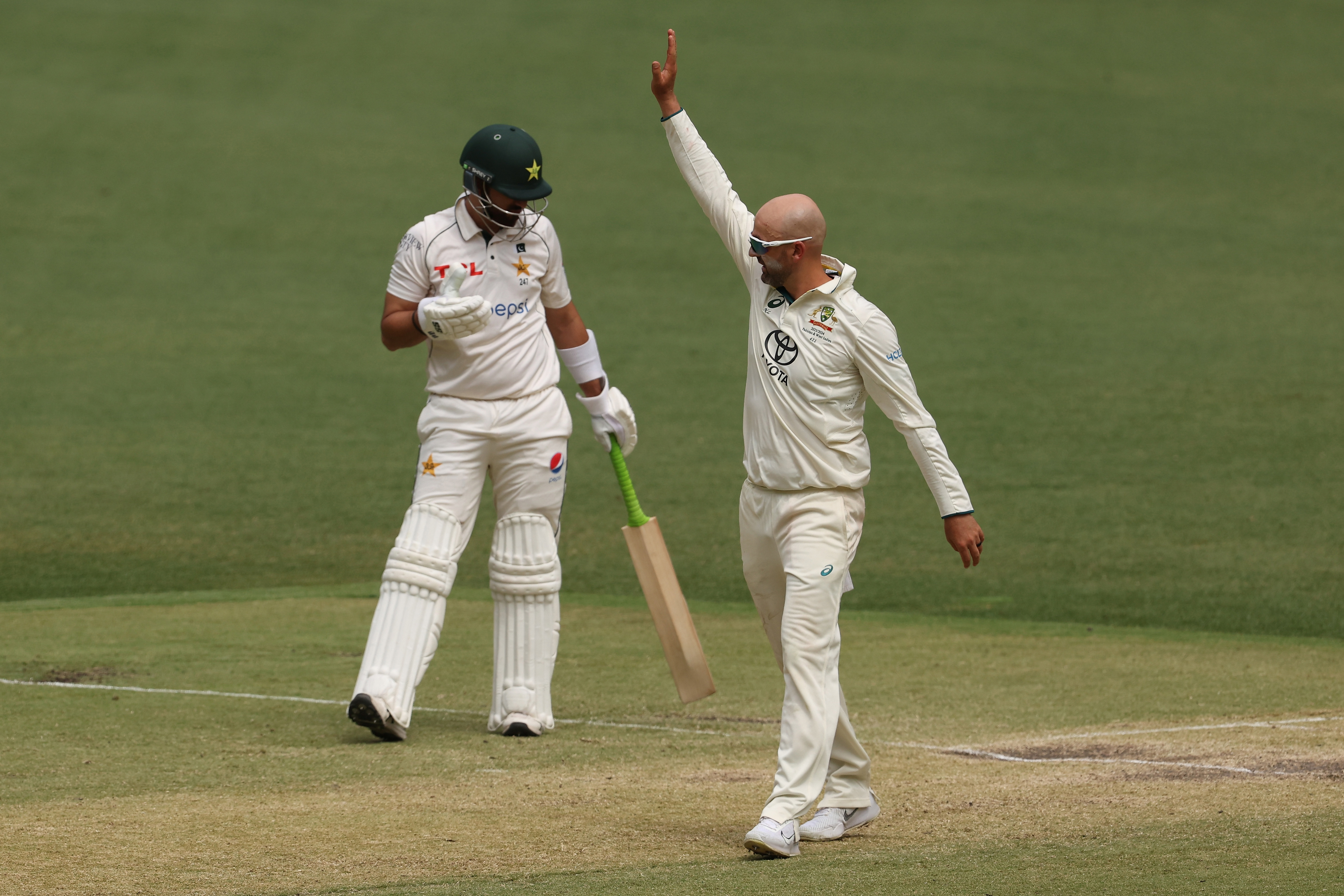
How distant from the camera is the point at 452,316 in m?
6.47

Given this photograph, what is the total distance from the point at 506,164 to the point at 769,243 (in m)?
1.81

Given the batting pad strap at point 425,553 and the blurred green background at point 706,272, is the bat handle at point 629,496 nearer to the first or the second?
the batting pad strap at point 425,553

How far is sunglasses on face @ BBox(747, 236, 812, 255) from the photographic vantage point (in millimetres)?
5152

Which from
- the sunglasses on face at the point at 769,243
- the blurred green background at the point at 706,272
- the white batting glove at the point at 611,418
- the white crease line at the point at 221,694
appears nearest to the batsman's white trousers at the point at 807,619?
the sunglasses on face at the point at 769,243

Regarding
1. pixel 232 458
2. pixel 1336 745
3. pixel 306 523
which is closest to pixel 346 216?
pixel 232 458

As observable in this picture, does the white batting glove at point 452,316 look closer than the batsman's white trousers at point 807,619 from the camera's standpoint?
No

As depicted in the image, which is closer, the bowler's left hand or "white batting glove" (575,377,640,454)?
the bowler's left hand

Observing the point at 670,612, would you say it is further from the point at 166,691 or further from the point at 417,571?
the point at 166,691

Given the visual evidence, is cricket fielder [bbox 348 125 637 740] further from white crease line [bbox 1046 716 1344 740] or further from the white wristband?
white crease line [bbox 1046 716 1344 740]

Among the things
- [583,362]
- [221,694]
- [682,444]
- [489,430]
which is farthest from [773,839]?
[682,444]

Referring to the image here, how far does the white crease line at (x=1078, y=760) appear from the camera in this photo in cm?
598

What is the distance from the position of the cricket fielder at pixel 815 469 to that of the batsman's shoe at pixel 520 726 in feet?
5.60

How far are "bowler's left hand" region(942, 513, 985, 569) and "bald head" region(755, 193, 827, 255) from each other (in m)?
0.91

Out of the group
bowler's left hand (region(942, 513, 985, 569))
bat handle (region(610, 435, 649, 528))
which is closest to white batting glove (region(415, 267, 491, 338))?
bat handle (region(610, 435, 649, 528))
